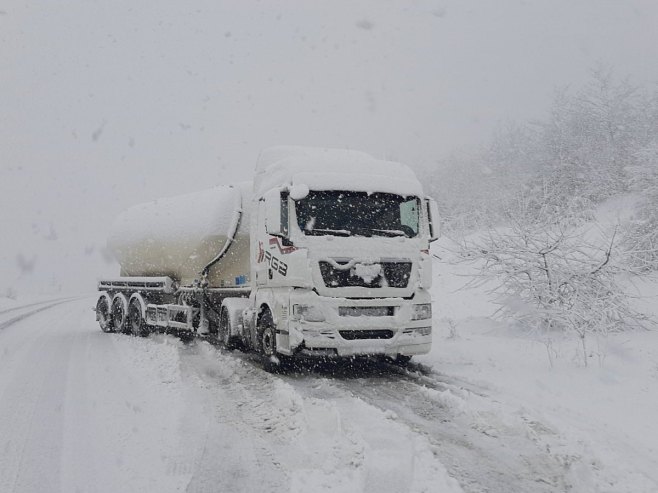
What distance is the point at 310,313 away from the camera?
6992 mm

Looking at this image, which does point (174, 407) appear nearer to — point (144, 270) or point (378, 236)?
point (378, 236)

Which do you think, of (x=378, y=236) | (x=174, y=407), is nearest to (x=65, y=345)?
(x=174, y=407)

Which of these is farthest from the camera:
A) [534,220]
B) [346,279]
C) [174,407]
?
[534,220]

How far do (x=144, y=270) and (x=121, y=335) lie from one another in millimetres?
2041

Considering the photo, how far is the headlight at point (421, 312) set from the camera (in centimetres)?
746

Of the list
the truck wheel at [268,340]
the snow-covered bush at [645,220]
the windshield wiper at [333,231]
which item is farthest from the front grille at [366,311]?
the snow-covered bush at [645,220]

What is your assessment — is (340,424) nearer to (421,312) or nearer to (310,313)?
(310,313)

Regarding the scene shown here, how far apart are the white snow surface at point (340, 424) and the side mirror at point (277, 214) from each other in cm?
198

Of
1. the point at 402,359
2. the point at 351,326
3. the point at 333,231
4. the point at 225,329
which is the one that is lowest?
the point at 402,359

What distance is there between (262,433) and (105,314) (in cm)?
1214

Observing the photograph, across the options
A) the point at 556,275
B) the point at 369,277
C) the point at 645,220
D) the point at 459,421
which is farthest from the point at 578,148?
the point at 459,421

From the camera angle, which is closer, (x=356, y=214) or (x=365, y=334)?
(x=365, y=334)

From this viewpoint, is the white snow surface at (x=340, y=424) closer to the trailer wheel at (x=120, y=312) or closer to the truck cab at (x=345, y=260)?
the truck cab at (x=345, y=260)

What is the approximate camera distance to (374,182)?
7.77 metres
